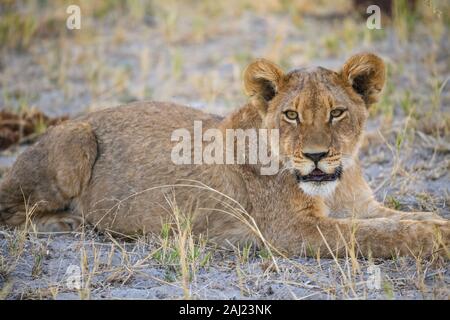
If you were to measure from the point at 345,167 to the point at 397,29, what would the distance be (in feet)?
22.1

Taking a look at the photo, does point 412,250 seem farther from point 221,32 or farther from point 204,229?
point 221,32

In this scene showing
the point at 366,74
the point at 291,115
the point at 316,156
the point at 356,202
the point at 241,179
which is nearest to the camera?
the point at 316,156

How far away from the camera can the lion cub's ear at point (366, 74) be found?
5.75 m

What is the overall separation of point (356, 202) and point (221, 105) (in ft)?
12.9

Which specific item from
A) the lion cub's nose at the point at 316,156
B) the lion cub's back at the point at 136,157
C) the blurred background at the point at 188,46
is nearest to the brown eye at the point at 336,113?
the lion cub's nose at the point at 316,156

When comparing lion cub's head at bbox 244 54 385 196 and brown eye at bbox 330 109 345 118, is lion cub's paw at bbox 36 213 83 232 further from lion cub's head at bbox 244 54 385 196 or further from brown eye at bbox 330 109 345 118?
brown eye at bbox 330 109 345 118

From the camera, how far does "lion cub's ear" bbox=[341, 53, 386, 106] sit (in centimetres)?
575

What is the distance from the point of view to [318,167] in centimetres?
542

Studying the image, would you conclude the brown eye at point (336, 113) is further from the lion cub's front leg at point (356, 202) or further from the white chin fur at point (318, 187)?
the lion cub's front leg at point (356, 202)

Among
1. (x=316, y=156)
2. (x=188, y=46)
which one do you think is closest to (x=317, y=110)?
(x=316, y=156)

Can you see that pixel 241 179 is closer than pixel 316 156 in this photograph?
No

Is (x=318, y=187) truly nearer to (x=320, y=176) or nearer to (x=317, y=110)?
(x=320, y=176)

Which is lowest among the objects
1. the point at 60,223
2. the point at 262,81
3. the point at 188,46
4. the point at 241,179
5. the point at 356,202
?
the point at 60,223

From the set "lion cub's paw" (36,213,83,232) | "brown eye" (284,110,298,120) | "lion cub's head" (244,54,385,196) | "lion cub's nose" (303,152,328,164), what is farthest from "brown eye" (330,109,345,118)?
"lion cub's paw" (36,213,83,232)
